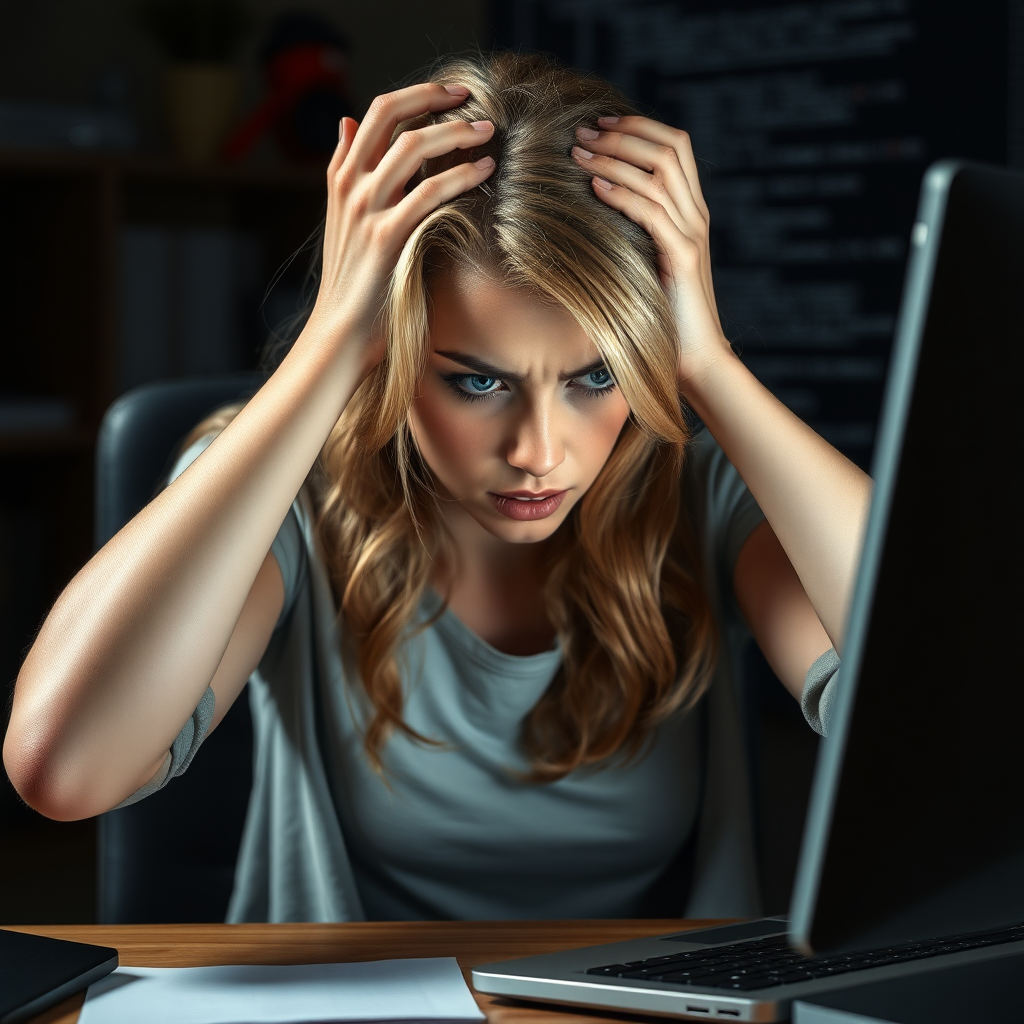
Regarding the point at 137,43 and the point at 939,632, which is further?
the point at 137,43

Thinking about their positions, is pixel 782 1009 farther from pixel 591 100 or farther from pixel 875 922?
pixel 591 100

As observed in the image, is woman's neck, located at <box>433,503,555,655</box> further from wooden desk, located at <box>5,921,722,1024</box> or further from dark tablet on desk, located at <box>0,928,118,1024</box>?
dark tablet on desk, located at <box>0,928,118,1024</box>

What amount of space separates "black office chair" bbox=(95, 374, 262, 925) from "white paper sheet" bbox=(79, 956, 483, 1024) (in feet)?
1.38

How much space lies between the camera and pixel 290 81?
245cm

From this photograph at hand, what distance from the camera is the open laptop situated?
0.46 m

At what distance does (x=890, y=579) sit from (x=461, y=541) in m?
0.70

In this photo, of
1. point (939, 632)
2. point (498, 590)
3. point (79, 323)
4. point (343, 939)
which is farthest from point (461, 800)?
point (79, 323)

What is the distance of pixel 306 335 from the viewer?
2.96ft

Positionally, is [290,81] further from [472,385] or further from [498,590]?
[472,385]

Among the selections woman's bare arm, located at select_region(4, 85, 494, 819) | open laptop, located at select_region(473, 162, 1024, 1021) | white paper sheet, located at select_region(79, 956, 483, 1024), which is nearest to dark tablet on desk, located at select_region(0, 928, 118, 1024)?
white paper sheet, located at select_region(79, 956, 483, 1024)

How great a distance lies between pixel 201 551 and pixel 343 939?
10.0 inches

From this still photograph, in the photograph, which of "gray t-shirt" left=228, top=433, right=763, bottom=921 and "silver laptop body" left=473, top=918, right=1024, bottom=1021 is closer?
"silver laptop body" left=473, top=918, right=1024, bottom=1021

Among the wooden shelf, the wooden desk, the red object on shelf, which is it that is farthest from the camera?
the red object on shelf

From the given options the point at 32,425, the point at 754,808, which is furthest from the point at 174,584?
the point at 32,425
